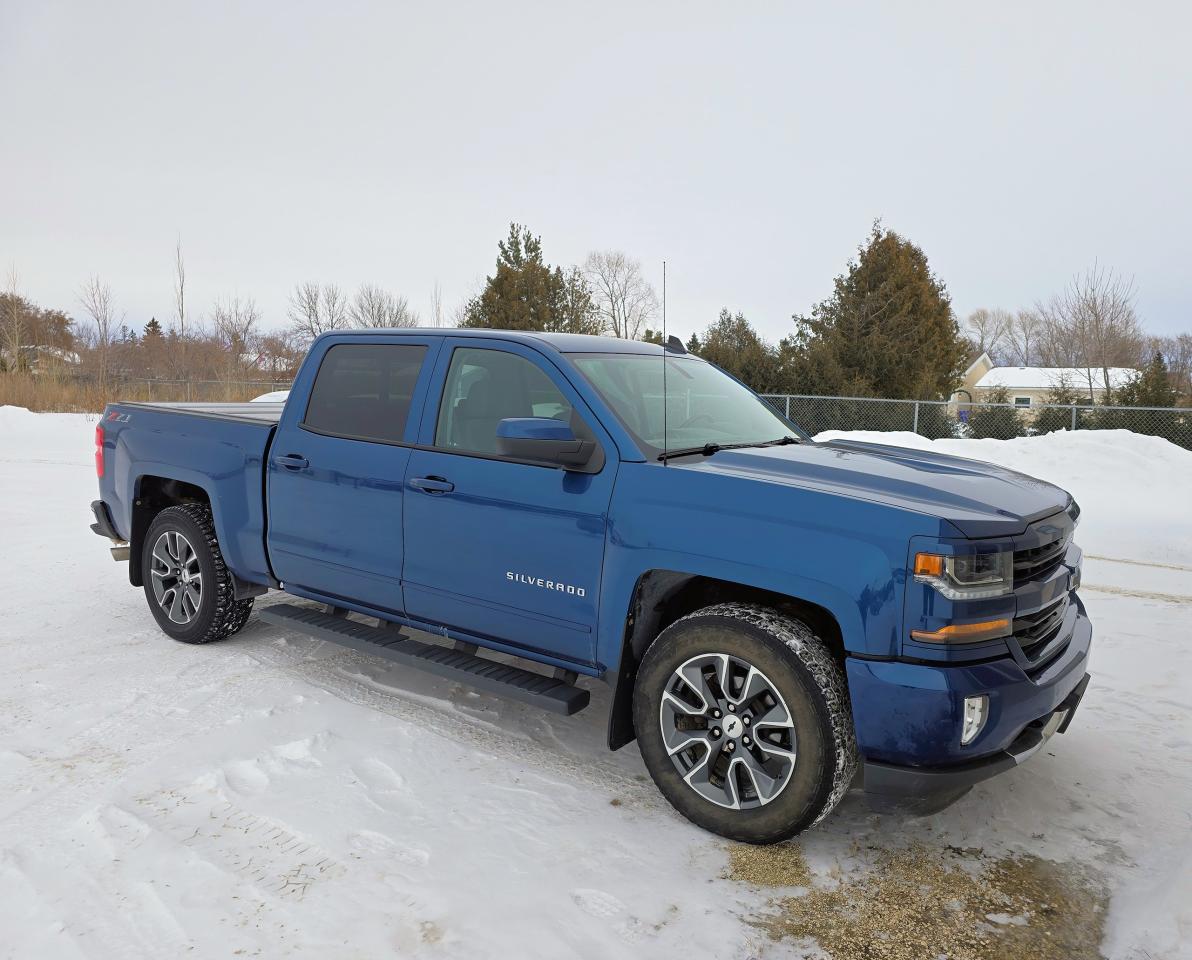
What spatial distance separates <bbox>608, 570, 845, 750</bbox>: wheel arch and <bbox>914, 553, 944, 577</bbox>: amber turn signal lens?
543 mm

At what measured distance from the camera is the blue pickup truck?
298cm

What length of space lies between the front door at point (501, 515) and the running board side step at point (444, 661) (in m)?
0.19

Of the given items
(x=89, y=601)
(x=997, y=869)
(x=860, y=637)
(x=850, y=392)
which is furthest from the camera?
(x=850, y=392)

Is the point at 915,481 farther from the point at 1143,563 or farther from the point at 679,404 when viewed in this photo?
the point at 1143,563

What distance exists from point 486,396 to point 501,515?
2.18ft

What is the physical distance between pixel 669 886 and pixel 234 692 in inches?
109

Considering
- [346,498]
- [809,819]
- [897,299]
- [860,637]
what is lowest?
[809,819]

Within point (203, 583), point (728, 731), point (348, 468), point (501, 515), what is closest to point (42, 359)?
point (203, 583)

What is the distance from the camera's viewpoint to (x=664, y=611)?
3.66m

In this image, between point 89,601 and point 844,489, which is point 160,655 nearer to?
point 89,601

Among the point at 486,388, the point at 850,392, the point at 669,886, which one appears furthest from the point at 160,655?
the point at 850,392

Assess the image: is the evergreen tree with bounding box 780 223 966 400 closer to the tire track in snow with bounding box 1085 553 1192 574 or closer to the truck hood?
the tire track in snow with bounding box 1085 553 1192 574

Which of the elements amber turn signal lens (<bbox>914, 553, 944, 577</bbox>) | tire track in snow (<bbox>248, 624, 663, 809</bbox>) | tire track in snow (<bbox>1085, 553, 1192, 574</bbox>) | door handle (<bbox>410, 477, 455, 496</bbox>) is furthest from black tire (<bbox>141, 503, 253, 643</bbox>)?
tire track in snow (<bbox>1085, 553, 1192, 574</bbox>)

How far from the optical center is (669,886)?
305 cm
